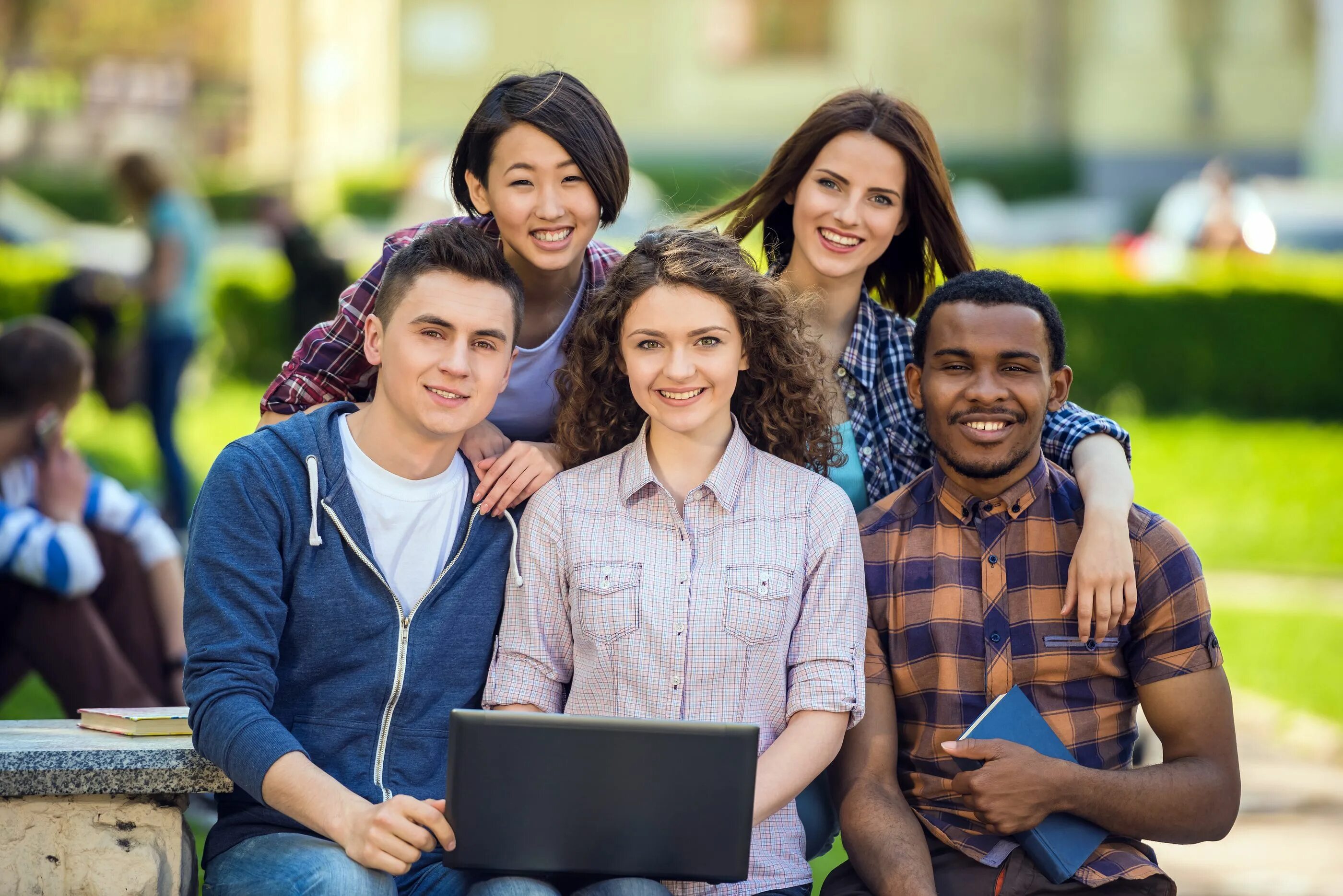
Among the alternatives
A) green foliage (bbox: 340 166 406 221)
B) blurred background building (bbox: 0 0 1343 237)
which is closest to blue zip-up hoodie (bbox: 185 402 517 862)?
green foliage (bbox: 340 166 406 221)

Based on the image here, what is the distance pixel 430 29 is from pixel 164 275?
21.2 metres

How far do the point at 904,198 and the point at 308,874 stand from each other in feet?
7.47

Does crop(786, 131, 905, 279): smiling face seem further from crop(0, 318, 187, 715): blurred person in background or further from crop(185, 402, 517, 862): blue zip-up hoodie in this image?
crop(0, 318, 187, 715): blurred person in background

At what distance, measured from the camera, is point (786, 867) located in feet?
9.80

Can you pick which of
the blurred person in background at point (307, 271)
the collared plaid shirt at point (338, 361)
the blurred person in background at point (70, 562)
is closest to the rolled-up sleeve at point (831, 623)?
the collared plaid shirt at point (338, 361)

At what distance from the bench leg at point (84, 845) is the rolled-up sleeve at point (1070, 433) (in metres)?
2.08

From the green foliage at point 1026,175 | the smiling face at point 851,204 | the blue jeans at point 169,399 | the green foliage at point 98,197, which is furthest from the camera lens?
the green foliage at point 1026,175

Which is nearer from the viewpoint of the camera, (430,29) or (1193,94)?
(1193,94)

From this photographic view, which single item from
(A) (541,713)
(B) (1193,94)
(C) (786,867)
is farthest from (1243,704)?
(B) (1193,94)

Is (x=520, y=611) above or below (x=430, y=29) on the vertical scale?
below

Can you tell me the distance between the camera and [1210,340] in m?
12.6

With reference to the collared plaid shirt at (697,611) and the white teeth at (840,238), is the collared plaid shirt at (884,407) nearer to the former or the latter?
the white teeth at (840,238)

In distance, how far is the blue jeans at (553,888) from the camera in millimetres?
2699

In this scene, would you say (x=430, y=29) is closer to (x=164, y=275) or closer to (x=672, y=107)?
(x=672, y=107)
